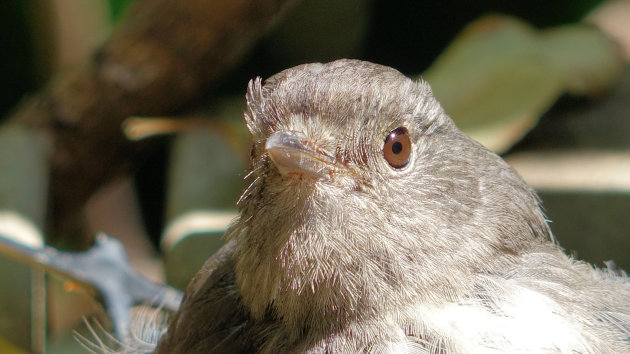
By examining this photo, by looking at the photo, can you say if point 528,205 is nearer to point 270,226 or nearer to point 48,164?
point 270,226

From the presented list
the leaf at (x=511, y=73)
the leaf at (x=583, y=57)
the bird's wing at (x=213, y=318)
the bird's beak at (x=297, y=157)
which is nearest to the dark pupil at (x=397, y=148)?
the bird's beak at (x=297, y=157)

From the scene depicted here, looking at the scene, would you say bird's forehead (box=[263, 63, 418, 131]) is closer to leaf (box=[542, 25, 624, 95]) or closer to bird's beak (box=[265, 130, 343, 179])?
bird's beak (box=[265, 130, 343, 179])

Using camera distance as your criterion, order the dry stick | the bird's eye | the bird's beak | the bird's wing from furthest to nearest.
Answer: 1. the dry stick
2. the bird's wing
3. the bird's eye
4. the bird's beak

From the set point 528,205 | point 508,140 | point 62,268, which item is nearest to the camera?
point 528,205

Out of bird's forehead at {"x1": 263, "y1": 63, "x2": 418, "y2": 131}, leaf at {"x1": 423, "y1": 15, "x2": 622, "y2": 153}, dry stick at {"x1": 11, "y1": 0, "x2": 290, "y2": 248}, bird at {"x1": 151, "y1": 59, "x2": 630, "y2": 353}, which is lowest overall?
bird at {"x1": 151, "y1": 59, "x2": 630, "y2": 353}

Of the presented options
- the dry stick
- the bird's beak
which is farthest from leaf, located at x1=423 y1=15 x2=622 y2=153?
the bird's beak

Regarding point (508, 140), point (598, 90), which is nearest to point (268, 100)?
point (508, 140)
